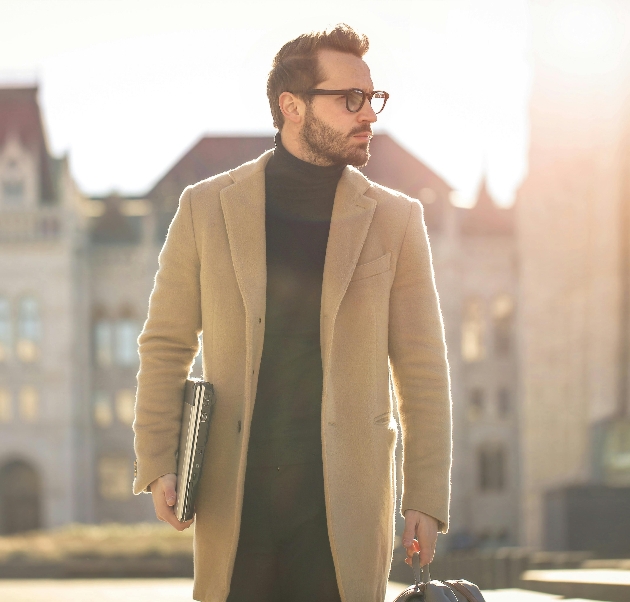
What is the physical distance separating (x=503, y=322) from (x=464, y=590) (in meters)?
37.9

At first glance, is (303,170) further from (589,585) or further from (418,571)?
(589,585)

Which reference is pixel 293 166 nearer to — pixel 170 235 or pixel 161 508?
pixel 170 235

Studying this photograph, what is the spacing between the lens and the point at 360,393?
9.61 ft

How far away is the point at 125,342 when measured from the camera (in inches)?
1578

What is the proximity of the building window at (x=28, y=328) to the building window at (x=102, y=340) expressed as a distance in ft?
6.87

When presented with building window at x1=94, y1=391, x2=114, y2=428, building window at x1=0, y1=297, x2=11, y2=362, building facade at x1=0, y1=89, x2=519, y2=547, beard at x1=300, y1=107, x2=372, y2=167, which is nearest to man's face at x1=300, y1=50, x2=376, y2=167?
beard at x1=300, y1=107, x2=372, y2=167

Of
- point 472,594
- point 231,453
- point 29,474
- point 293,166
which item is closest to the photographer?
point 472,594

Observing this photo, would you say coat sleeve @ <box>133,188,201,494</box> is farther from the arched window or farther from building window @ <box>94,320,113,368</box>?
building window @ <box>94,320,113,368</box>

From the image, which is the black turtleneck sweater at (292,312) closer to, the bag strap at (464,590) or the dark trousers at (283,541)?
the dark trousers at (283,541)

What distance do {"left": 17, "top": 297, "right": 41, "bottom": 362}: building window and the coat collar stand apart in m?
36.5

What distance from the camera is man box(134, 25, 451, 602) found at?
2818mm

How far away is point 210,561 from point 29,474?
3648 cm

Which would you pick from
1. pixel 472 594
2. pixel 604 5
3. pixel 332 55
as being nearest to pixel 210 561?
pixel 472 594

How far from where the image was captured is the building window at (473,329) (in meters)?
40.0
